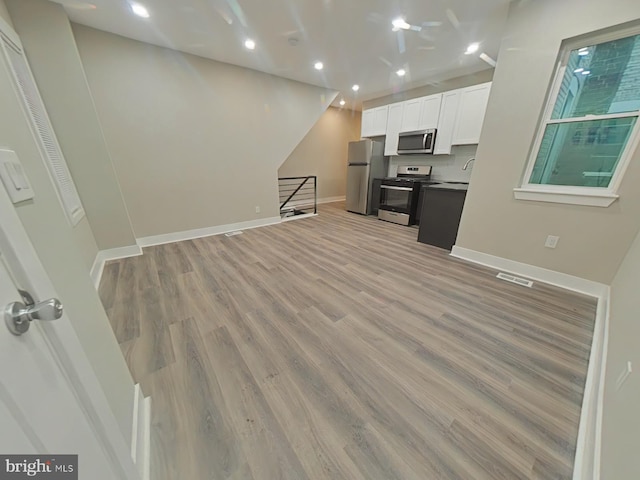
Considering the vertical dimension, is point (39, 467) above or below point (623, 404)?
above

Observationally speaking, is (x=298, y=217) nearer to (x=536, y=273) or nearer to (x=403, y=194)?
(x=403, y=194)

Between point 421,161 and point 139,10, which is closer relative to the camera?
point 139,10

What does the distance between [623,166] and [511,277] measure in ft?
4.16

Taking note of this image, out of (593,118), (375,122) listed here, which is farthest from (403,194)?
(593,118)

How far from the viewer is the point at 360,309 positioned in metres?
Answer: 1.98

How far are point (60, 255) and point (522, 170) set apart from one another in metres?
3.43

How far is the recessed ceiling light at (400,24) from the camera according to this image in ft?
7.92

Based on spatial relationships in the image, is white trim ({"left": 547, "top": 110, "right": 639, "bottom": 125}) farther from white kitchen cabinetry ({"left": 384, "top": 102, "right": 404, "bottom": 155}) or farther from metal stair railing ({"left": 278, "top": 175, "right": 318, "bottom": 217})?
metal stair railing ({"left": 278, "top": 175, "right": 318, "bottom": 217})

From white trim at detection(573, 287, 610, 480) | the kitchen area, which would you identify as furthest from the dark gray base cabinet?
white trim at detection(573, 287, 610, 480)

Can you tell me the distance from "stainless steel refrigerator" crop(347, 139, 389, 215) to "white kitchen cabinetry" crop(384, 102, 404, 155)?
193 millimetres

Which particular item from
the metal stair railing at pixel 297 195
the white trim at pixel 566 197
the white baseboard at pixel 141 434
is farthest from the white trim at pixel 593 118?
the metal stair railing at pixel 297 195

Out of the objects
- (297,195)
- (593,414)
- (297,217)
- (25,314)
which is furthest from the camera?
(297,195)

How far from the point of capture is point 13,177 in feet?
1.75

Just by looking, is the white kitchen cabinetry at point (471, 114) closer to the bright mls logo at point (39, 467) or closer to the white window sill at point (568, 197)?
the white window sill at point (568, 197)
